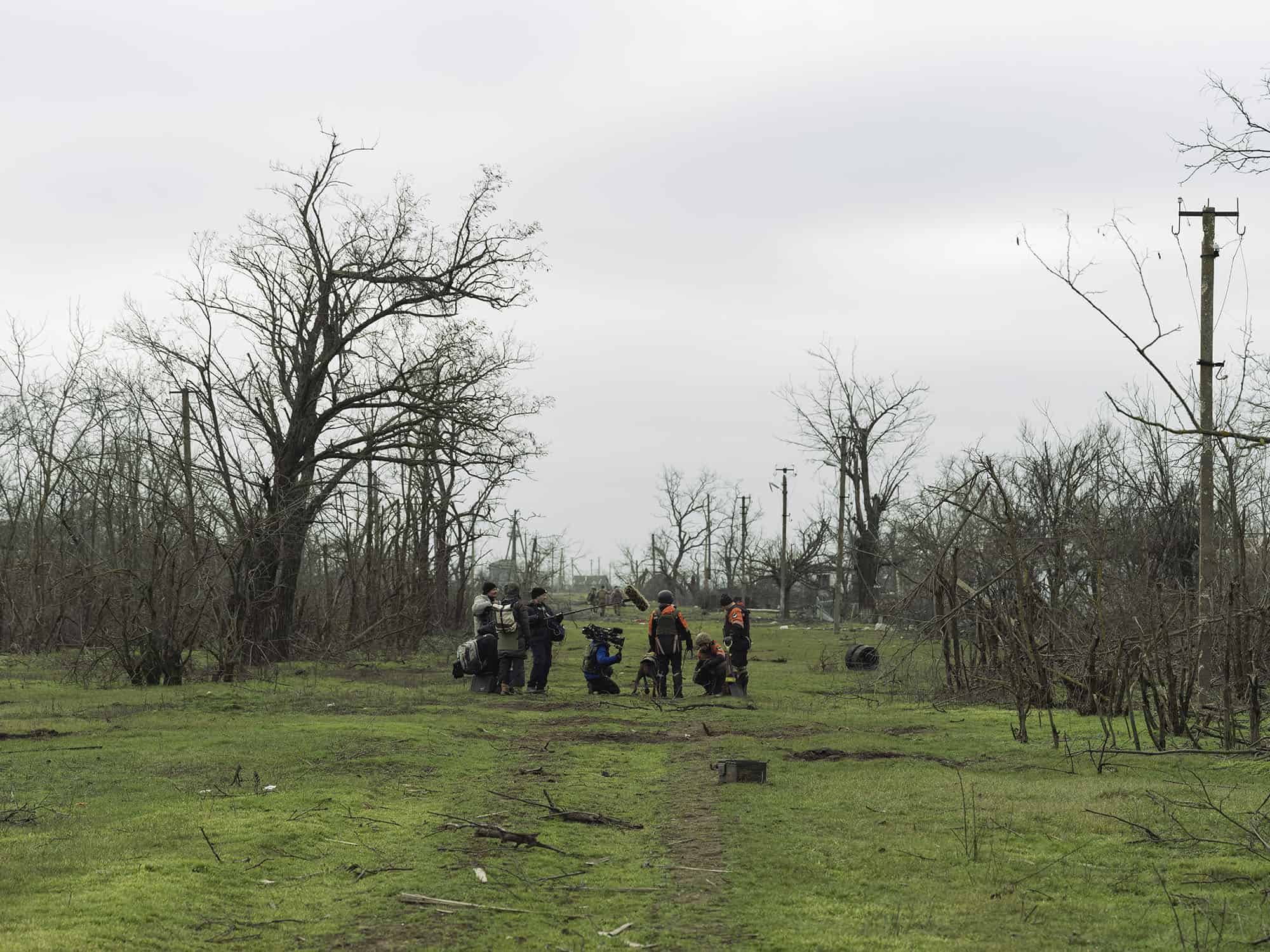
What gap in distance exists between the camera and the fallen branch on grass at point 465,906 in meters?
7.25

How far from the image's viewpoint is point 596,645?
22578mm

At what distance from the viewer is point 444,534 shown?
40406 millimetres

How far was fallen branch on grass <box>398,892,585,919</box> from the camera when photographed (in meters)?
7.25

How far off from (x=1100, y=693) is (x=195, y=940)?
14.0m

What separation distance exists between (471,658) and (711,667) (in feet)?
14.6

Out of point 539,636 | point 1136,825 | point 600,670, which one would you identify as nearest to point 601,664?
point 600,670

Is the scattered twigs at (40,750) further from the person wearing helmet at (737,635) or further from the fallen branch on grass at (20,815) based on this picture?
the person wearing helmet at (737,635)

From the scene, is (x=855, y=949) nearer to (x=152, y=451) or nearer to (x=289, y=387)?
(x=152, y=451)

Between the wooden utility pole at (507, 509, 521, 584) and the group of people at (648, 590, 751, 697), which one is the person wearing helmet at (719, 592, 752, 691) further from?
the wooden utility pole at (507, 509, 521, 584)

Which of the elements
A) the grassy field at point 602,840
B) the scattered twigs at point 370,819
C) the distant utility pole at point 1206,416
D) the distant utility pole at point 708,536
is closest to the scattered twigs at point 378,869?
the grassy field at point 602,840

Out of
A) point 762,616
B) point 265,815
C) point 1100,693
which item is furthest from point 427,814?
point 762,616

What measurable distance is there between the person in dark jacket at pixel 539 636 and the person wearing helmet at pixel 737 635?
3.10 meters

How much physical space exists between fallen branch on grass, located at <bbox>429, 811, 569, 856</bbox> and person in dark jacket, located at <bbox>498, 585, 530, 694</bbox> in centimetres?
1153

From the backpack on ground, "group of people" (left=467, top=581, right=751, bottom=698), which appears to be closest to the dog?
"group of people" (left=467, top=581, right=751, bottom=698)
